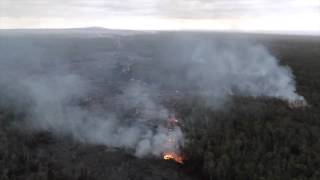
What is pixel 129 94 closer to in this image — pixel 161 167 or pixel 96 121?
pixel 96 121

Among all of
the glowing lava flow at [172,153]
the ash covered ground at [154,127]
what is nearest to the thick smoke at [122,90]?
the ash covered ground at [154,127]

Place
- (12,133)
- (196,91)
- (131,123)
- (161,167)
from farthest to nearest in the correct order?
(196,91), (131,123), (12,133), (161,167)

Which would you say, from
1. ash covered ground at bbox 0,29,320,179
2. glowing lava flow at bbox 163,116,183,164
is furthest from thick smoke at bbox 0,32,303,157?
glowing lava flow at bbox 163,116,183,164

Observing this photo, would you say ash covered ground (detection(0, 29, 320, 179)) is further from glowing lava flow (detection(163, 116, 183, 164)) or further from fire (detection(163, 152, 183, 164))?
fire (detection(163, 152, 183, 164))

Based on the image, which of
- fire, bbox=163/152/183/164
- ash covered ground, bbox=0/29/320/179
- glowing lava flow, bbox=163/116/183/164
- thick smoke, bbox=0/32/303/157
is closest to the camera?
ash covered ground, bbox=0/29/320/179

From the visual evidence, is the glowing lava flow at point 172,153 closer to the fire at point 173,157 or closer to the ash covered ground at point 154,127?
the fire at point 173,157

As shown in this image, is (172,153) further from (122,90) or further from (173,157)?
(122,90)

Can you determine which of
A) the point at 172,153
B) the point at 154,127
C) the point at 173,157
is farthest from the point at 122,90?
the point at 173,157

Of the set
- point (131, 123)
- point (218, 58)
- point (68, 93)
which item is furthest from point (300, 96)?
point (218, 58)
